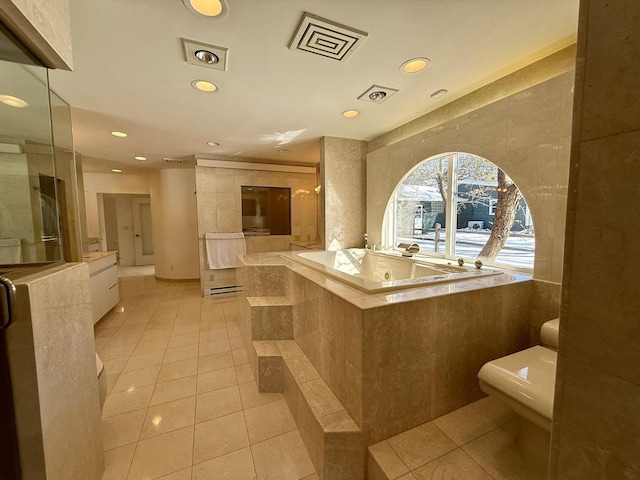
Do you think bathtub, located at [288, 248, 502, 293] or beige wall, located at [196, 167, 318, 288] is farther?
beige wall, located at [196, 167, 318, 288]

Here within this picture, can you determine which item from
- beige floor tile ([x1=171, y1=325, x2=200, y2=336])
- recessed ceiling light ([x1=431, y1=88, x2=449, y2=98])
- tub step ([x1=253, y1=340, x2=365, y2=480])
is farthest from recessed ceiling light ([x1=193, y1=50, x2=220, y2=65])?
beige floor tile ([x1=171, y1=325, x2=200, y2=336])

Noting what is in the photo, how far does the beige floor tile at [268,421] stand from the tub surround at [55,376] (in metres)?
0.76

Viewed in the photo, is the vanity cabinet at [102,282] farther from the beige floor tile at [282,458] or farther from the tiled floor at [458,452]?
the tiled floor at [458,452]

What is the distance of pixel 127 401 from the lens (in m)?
1.83

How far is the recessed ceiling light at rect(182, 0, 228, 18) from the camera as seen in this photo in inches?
49.0

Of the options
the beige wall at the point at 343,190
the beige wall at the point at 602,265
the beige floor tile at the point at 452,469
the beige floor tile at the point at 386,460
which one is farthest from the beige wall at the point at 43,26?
the beige wall at the point at 343,190

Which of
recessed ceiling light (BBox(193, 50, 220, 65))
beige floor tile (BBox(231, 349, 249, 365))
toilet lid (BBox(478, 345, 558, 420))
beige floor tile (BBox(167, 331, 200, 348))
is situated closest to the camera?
toilet lid (BBox(478, 345, 558, 420))

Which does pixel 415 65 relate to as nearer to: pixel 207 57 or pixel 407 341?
pixel 207 57

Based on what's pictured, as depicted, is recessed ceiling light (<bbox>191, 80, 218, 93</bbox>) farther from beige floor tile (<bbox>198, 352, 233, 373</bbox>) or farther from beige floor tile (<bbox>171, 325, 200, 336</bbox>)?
beige floor tile (<bbox>171, 325, 200, 336</bbox>)

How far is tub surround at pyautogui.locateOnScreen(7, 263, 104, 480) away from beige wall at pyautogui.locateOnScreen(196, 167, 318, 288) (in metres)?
3.13

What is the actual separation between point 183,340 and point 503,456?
2817 millimetres

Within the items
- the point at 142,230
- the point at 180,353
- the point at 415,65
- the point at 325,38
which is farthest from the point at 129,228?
the point at 415,65

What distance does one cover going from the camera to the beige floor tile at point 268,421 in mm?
1557

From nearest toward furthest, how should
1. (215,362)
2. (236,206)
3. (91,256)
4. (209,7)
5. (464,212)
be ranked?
(209,7)
(215,362)
(464,212)
(91,256)
(236,206)
